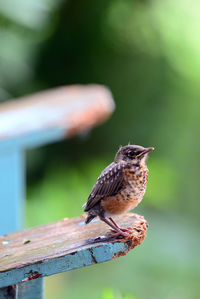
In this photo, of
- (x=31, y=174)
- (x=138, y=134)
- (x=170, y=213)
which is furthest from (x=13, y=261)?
(x=170, y=213)

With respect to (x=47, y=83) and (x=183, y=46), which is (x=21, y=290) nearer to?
(x=47, y=83)

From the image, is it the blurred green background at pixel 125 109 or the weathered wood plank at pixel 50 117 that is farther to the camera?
the blurred green background at pixel 125 109

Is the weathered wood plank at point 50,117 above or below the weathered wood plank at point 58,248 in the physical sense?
above

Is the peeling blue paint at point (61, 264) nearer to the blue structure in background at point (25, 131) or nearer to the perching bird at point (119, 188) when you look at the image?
the perching bird at point (119, 188)

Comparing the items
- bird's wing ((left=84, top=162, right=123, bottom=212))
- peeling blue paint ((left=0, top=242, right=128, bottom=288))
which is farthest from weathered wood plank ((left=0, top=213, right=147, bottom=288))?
bird's wing ((left=84, top=162, right=123, bottom=212))

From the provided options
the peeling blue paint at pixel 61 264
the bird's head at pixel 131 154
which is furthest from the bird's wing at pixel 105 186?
the peeling blue paint at pixel 61 264

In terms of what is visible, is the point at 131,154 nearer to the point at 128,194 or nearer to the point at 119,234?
the point at 128,194

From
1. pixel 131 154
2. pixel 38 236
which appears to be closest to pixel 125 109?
pixel 131 154
